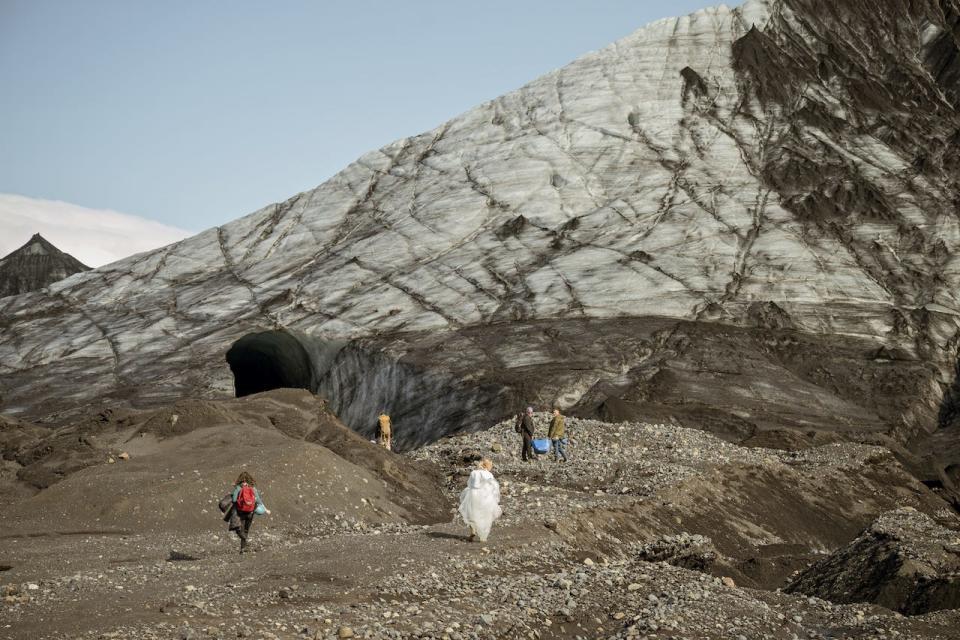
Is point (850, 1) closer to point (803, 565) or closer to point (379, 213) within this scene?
point (379, 213)

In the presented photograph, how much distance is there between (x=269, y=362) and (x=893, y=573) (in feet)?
159

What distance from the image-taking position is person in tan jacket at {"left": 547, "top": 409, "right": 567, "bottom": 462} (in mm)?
31453

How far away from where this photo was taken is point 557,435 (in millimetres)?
31516

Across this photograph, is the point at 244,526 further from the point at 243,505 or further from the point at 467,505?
the point at 467,505

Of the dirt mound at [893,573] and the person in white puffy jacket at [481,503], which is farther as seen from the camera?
the person in white puffy jacket at [481,503]

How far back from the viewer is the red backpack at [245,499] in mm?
18688

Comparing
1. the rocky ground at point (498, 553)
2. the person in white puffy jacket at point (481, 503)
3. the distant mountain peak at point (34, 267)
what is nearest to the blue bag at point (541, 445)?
the rocky ground at point (498, 553)

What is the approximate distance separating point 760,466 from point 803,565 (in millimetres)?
8734

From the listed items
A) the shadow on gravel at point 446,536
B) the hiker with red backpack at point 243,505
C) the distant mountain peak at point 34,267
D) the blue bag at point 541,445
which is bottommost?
the shadow on gravel at point 446,536

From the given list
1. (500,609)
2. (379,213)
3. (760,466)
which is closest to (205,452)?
(500,609)

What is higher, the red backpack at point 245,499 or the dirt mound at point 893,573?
the red backpack at point 245,499

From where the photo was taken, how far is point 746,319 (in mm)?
49125

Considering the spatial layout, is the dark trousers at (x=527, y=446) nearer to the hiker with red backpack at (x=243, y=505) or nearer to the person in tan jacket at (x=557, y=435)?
the person in tan jacket at (x=557, y=435)

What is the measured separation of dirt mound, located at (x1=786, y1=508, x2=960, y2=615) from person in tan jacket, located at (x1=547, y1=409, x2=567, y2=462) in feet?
38.1
